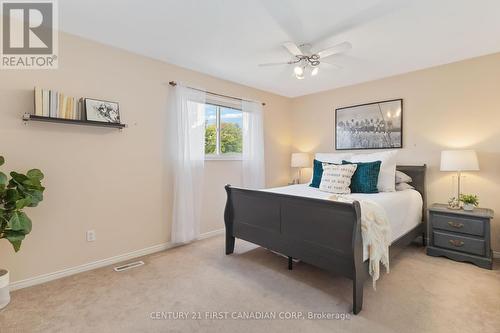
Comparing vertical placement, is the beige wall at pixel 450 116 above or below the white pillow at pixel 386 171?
above

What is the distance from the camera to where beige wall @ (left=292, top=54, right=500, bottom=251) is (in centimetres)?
289

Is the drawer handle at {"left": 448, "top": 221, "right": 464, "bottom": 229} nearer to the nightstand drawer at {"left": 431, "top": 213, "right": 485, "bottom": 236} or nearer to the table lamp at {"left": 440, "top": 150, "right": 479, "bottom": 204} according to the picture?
the nightstand drawer at {"left": 431, "top": 213, "right": 485, "bottom": 236}

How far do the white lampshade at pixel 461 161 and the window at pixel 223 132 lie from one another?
2.74m

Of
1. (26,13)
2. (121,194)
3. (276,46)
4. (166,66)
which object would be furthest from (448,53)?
(26,13)

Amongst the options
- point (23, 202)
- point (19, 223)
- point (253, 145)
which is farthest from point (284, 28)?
point (19, 223)

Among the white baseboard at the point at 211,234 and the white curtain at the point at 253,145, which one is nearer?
the white baseboard at the point at 211,234

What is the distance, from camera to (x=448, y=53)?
2.87 metres

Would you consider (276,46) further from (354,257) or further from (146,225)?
(146,225)

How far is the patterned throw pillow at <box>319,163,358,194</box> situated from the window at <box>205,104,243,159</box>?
59.4 inches

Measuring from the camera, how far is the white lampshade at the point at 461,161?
2.72m

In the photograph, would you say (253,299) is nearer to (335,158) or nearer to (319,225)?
(319,225)

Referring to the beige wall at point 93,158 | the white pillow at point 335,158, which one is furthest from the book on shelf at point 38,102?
the white pillow at point 335,158

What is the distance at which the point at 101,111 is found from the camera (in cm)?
258

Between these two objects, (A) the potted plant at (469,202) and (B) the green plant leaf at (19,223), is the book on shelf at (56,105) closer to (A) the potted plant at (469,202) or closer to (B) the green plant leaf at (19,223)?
(B) the green plant leaf at (19,223)
